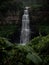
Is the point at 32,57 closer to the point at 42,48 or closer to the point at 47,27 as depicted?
the point at 42,48

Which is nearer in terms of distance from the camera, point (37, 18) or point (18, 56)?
point (18, 56)

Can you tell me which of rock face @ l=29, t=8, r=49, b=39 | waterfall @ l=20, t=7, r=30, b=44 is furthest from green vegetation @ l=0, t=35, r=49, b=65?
rock face @ l=29, t=8, r=49, b=39

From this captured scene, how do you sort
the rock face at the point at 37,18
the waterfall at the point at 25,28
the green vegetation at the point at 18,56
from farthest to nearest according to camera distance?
1. the rock face at the point at 37,18
2. the waterfall at the point at 25,28
3. the green vegetation at the point at 18,56

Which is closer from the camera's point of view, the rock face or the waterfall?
the waterfall

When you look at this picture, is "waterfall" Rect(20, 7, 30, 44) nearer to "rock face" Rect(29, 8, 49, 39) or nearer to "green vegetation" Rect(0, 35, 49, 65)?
"rock face" Rect(29, 8, 49, 39)

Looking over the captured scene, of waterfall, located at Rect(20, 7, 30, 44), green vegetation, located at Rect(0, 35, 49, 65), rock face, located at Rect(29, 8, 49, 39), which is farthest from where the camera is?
rock face, located at Rect(29, 8, 49, 39)

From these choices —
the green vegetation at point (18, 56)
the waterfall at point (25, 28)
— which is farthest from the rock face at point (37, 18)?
the green vegetation at point (18, 56)

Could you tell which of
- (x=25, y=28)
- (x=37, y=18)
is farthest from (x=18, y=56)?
(x=37, y=18)

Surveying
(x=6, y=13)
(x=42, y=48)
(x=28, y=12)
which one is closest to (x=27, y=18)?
(x=28, y=12)

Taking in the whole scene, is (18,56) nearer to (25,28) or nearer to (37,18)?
(25,28)

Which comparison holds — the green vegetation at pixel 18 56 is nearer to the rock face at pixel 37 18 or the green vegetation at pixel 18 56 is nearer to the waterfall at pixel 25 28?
the waterfall at pixel 25 28

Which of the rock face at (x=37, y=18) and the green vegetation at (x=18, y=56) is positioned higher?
the green vegetation at (x=18, y=56)

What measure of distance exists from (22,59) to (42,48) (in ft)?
1.53

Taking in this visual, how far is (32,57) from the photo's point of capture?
2340mm
